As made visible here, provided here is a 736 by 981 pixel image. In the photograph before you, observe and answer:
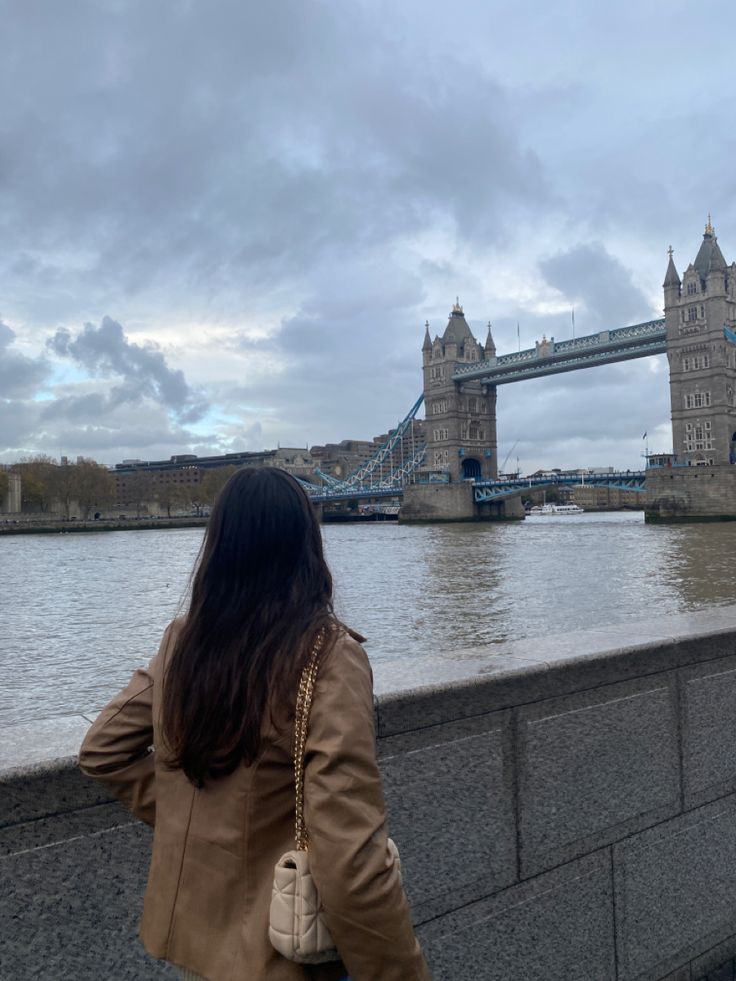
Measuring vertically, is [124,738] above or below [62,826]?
above

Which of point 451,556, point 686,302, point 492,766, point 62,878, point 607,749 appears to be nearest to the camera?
point 62,878

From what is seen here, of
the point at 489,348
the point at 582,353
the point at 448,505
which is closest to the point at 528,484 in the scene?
Result: the point at 448,505

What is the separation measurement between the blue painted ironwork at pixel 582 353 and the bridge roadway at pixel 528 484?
30.0 ft

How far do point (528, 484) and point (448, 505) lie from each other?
248 inches

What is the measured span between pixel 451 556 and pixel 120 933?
24228 millimetres

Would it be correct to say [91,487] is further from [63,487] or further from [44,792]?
[44,792]

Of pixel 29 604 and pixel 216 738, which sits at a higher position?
pixel 216 738

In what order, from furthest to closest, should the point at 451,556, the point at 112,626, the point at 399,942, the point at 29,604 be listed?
the point at 451,556 < the point at 29,604 < the point at 112,626 < the point at 399,942

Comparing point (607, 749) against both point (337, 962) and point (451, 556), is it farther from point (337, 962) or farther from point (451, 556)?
point (451, 556)

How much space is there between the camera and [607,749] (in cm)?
229

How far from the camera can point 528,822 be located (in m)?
2.13

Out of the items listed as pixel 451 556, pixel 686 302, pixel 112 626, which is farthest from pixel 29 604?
pixel 686 302

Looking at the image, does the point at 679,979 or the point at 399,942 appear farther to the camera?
the point at 679,979

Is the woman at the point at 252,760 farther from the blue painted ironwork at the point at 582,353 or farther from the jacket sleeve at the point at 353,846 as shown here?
the blue painted ironwork at the point at 582,353
